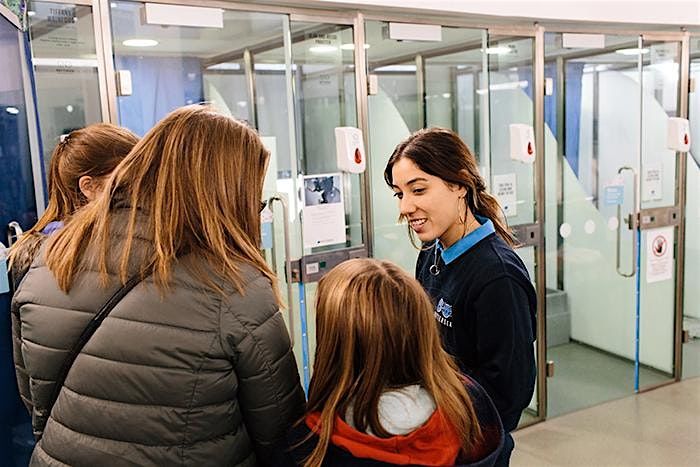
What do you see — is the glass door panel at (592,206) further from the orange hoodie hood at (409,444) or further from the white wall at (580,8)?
the orange hoodie hood at (409,444)

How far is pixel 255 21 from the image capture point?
2.91 metres

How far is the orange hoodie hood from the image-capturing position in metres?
1.31

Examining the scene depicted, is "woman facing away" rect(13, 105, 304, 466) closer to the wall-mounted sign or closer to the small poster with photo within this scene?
the small poster with photo

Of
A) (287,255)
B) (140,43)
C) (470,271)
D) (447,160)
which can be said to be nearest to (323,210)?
(287,255)

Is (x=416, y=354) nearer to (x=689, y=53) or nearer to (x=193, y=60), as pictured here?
(x=193, y=60)

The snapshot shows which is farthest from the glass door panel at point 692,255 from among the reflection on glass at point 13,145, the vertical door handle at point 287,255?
the reflection on glass at point 13,145

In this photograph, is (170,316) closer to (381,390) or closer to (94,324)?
(94,324)

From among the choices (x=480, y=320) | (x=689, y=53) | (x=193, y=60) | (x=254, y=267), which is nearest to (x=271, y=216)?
(x=193, y=60)

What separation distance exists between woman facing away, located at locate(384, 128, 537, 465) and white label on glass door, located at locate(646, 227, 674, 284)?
259 cm

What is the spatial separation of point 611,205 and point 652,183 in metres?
0.30

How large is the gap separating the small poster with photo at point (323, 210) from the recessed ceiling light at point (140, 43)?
842 mm

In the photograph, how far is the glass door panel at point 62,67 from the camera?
2.40 m

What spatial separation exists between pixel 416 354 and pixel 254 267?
360 mm

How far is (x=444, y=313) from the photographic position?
1780mm
